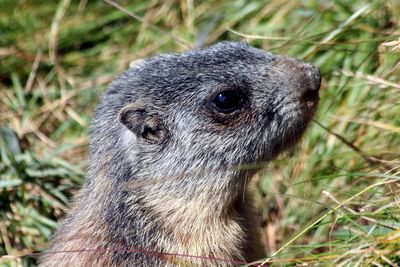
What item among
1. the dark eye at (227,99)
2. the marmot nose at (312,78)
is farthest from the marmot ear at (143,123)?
the marmot nose at (312,78)

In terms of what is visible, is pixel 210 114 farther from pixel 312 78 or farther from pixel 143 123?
pixel 312 78

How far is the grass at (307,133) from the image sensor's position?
4.70m

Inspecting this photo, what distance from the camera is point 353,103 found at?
6285 mm

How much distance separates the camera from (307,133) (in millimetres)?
6410

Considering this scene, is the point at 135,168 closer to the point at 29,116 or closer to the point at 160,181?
the point at 160,181

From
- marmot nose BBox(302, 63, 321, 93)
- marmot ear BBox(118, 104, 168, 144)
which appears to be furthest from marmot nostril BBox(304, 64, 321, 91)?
marmot ear BBox(118, 104, 168, 144)

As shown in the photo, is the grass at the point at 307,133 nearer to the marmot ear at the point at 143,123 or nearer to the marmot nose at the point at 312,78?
the marmot nose at the point at 312,78

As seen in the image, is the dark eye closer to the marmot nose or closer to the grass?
the marmot nose

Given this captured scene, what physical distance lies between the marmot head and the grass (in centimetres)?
29

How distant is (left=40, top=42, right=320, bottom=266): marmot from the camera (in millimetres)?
4895

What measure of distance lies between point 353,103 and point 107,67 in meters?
2.89

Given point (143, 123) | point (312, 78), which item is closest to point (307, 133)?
point (312, 78)

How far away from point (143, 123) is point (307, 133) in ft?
6.29

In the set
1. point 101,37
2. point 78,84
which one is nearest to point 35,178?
point 78,84
